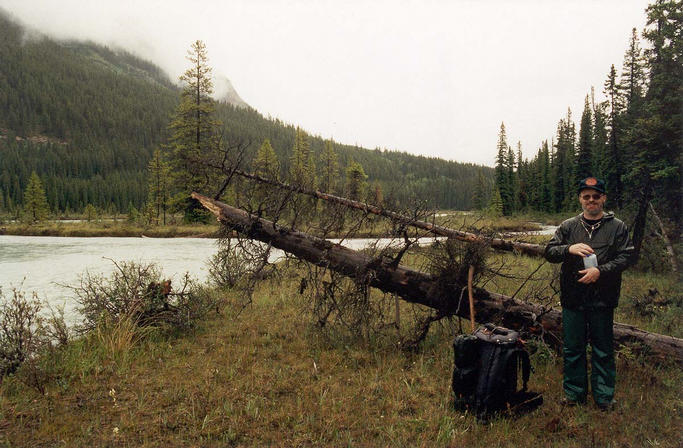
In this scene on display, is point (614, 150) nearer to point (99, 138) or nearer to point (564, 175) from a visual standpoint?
point (564, 175)

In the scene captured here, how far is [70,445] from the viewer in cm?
348

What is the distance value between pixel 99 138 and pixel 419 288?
184861mm

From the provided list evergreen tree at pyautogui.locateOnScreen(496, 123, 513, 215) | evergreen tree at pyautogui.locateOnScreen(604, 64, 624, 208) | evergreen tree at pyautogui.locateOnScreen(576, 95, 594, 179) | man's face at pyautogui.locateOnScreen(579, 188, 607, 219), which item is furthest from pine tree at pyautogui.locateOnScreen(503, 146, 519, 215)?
man's face at pyautogui.locateOnScreen(579, 188, 607, 219)

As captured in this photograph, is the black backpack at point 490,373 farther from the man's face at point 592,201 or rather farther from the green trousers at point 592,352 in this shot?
the man's face at point 592,201

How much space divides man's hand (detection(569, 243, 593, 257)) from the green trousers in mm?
706

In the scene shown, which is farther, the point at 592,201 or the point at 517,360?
the point at 592,201

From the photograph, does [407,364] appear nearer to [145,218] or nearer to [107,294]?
[107,294]

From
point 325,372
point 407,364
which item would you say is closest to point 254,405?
point 325,372

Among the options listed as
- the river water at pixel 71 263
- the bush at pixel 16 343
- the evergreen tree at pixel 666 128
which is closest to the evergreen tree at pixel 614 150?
the evergreen tree at pixel 666 128

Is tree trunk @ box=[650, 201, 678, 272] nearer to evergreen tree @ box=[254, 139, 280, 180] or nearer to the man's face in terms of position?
the man's face

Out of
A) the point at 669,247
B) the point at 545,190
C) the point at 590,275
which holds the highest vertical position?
the point at 545,190

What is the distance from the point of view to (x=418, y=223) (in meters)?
6.64

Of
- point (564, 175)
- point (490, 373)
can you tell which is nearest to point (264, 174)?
point (490, 373)

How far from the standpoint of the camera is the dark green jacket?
3828mm
